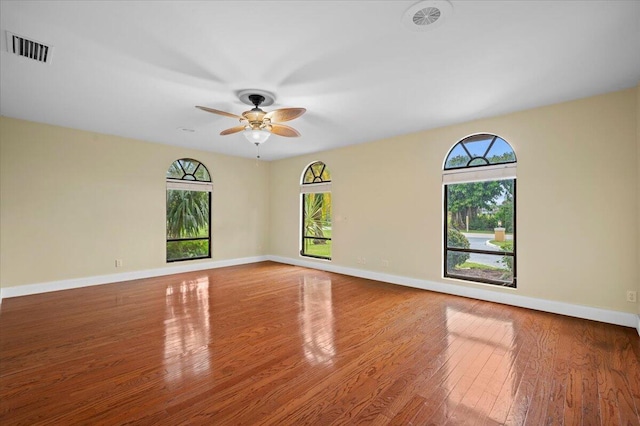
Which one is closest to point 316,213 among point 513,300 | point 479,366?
point 513,300

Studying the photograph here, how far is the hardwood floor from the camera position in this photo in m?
1.91

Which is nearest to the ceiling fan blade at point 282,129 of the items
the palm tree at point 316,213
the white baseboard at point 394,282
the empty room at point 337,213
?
the empty room at point 337,213

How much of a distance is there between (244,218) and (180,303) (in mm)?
3456

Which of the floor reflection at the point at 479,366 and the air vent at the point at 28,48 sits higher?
the air vent at the point at 28,48

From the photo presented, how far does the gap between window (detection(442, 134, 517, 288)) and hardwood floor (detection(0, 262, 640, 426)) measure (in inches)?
25.9

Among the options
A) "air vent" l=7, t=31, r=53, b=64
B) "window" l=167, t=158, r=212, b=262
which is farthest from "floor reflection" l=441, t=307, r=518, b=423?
"window" l=167, t=158, r=212, b=262

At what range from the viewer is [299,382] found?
224 cm

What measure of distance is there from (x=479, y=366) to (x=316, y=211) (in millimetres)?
5002

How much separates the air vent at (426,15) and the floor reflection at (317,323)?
9.01 feet

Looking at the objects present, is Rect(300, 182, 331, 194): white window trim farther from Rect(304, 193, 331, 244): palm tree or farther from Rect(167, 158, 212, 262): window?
Rect(167, 158, 212, 262): window

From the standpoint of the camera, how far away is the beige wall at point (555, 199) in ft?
11.1

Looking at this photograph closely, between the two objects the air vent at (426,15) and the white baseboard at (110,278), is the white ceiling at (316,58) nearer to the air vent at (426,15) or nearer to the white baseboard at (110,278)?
the air vent at (426,15)

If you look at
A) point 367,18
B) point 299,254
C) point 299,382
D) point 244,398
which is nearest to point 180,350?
point 244,398

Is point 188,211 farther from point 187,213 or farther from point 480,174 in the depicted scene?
point 480,174
